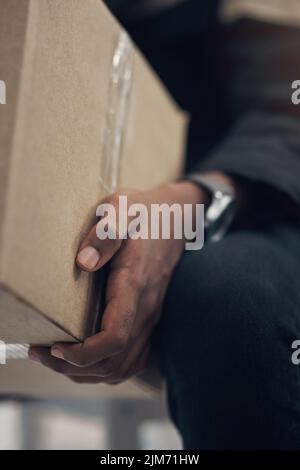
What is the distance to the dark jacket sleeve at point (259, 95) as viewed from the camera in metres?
0.58

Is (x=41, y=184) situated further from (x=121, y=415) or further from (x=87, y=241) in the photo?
(x=121, y=415)

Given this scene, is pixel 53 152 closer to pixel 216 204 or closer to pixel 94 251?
pixel 94 251

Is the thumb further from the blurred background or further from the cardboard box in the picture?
the blurred background

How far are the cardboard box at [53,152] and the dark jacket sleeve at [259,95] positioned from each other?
167mm

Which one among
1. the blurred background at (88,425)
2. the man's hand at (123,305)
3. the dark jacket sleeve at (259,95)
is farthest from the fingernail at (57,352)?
the blurred background at (88,425)

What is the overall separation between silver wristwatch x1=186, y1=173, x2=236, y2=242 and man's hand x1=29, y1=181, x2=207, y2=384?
6 cm

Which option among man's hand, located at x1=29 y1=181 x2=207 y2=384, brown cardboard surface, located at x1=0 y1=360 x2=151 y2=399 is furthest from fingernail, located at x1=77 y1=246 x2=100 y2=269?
brown cardboard surface, located at x1=0 y1=360 x2=151 y2=399

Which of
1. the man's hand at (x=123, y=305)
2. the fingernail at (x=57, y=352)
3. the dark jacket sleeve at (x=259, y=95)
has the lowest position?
the fingernail at (x=57, y=352)

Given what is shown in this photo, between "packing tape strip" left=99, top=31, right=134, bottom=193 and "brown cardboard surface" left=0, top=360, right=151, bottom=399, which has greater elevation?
"packing tape strip" left=99, top=31, right=134, bottom=193

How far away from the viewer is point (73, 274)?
1.21 feet

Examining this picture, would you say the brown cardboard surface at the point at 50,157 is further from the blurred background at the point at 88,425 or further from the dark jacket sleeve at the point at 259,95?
the blurred background at the point at 88,425

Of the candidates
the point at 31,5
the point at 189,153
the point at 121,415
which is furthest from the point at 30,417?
the point at 31,5

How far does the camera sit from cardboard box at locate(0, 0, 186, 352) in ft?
1.00
